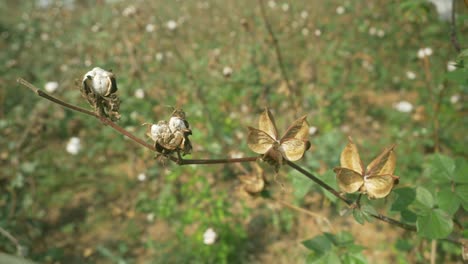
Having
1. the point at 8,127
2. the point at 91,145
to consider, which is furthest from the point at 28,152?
the point at 91,145

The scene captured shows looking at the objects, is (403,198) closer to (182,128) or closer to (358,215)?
(358,215)

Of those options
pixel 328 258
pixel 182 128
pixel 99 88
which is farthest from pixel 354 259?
pixel 99 88

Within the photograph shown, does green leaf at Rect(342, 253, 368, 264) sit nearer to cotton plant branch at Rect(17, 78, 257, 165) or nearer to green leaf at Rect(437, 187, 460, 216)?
green leaf at Rect(437, 187, 460, 216)

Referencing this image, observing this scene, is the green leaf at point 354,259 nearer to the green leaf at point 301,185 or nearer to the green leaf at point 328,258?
the green leaf at point 328,258

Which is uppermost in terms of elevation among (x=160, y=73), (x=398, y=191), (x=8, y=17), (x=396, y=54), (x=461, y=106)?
(x=8, y=17)

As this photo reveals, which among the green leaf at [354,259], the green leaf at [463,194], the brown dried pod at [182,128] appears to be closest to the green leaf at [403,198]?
the green leaf at [463,194]

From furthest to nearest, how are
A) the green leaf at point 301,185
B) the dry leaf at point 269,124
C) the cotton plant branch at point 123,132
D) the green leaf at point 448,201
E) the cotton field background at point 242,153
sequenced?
the cotton field background at point 242,153, the green leaf at point 301,185, the green leaf at point 448,201, the dry leaf at point 269,124, the cotton plant branch at point 123,132

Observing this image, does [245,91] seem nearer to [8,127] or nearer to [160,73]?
[160,73]
